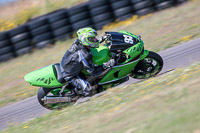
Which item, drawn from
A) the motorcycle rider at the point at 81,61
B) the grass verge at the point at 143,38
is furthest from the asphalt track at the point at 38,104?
the motorcycle rider at the point at 81,61

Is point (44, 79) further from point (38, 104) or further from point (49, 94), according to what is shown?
point (38, 104)

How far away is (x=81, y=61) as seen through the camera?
6.26m

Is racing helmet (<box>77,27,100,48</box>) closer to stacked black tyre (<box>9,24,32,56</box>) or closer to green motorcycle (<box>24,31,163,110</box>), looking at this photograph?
green motorcycle (<box>24,31,163,110</box>)

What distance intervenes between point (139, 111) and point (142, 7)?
31.2ft

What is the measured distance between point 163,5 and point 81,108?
28.6 ft

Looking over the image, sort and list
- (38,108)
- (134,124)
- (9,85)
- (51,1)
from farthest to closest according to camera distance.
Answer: (51,1) < (9,85) < (38,108) < (134,124)

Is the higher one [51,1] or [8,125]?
[51,1]

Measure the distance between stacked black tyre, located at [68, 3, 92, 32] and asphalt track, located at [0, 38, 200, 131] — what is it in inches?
219

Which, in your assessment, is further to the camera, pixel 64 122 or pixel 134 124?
pixel 64 122

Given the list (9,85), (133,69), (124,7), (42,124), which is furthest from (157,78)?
(124,7)

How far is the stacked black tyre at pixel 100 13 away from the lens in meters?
13.2

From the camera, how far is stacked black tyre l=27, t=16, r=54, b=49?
1334cm

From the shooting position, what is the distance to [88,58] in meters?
6.14

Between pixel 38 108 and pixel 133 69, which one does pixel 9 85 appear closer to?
pixel 38 108
